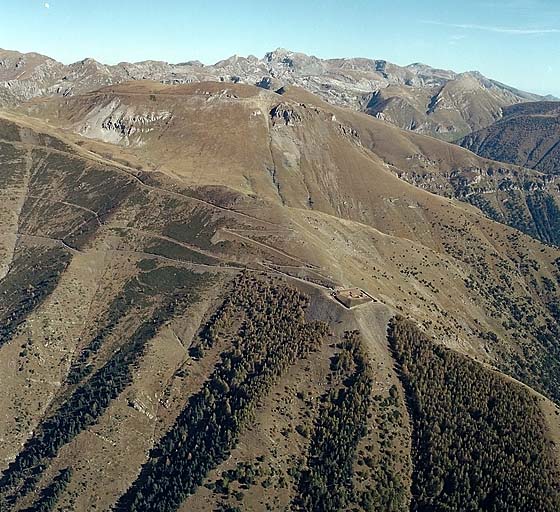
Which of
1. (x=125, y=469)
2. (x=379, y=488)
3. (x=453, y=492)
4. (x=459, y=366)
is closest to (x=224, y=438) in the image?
(x=125, y=469)

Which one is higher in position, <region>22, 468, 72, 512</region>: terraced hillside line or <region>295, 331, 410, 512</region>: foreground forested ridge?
<region>295, 331, 410, 512</region>: foreground forested ridge

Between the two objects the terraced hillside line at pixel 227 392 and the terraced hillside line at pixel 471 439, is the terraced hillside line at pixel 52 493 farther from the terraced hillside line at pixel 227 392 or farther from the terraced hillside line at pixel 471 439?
the terraced hillside line at pixel 471 439

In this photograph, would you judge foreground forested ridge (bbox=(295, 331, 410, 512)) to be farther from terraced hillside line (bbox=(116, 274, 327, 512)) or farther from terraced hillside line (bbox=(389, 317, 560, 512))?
terraced hillside line (bbox=(116, 274, 327, 512))

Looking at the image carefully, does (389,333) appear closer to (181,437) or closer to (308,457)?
(308,457)

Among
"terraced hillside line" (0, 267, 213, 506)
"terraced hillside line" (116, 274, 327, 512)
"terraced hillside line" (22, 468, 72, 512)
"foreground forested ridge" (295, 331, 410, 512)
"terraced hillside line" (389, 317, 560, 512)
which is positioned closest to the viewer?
"terraced hillside line" (389, 317, 560, 512)

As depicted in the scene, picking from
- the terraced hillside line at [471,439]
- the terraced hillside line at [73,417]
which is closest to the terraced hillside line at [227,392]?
the terraced hillside line at [73,417]

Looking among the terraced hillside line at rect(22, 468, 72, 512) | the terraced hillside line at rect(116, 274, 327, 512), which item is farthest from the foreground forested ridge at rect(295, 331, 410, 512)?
the terraced hillside line at rect(22, 468, 72, 512)
